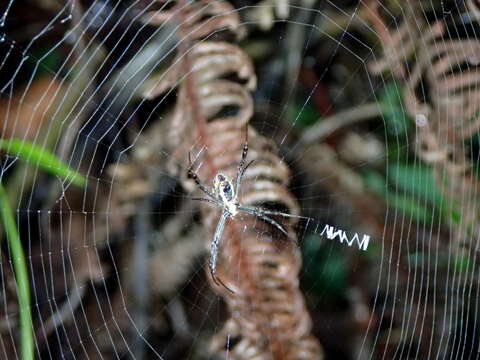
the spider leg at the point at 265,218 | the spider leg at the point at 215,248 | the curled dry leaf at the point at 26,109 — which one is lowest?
the spider leg at the point at 215,248

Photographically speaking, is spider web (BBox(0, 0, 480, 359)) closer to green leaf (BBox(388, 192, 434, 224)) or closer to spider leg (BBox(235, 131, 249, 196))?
green leaf (BBox(388, 192, 434, 224))

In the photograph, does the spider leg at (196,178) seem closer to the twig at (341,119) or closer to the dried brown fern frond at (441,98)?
the twig at (341,119)

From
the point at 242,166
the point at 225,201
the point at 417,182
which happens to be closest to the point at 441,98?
the point at 417,182

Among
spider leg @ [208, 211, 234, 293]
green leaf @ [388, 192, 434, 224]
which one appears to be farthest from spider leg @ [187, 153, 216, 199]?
green leaf @ [388, 192, 434, 224]

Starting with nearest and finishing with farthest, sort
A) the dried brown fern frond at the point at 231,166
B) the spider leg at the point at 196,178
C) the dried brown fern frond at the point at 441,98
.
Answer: the dried brown fern frond at the point at 231,166
the spider leg at the point at 196,178
the dried brown fern frond at the point at 441,98

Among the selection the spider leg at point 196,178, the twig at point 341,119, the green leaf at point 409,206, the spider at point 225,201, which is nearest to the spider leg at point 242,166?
the spider at point 225,201

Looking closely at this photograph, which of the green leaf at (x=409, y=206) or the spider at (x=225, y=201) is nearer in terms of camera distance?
the spider at (x=225, y=201)

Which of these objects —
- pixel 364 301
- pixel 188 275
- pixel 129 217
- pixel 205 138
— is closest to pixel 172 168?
pixel 205 138
